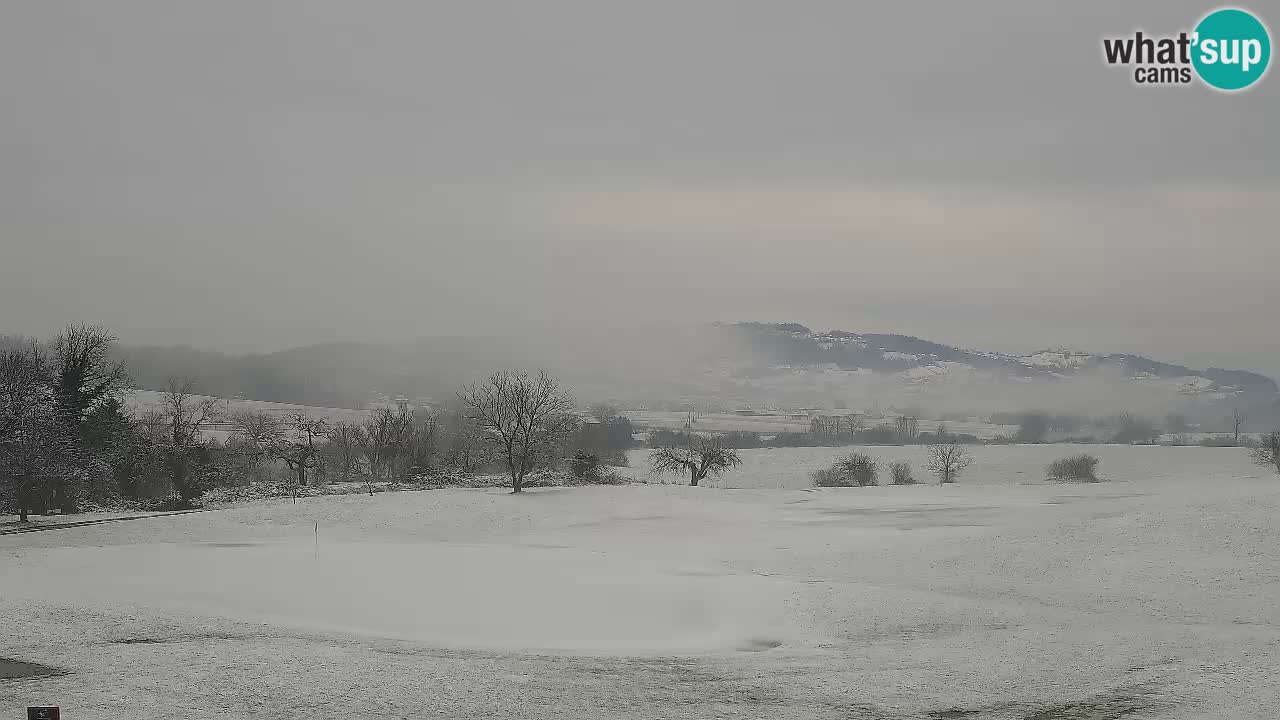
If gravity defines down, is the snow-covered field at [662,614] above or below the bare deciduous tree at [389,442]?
below

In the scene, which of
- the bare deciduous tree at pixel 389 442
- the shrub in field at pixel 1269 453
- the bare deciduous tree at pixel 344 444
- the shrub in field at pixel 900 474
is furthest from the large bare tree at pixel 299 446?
the shrub in field at pixel 1269 453

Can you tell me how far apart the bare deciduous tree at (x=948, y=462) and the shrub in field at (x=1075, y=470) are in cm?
866

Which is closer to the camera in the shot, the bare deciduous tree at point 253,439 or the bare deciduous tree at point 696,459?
the bare deciduous tree at point 696,459

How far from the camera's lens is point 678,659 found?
2294cm

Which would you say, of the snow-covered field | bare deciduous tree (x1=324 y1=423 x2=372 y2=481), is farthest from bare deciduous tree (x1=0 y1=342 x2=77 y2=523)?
bare deciduous tree (x1=324 y1=423 x2=372 y2=481)

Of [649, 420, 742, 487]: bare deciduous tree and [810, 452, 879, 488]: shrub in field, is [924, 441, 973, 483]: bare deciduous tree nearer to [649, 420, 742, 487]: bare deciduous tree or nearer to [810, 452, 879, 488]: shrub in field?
[810, 452, 879, 488]: shrub in field

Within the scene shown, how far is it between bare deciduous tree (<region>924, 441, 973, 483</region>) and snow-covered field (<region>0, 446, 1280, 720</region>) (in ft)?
140

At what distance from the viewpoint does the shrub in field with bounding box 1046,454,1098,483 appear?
3656 inches

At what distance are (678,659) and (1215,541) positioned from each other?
23.9 m

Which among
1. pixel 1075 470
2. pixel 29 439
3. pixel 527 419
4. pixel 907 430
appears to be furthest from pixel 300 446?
pixel 907 430

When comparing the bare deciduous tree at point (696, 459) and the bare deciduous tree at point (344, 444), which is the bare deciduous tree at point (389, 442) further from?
the bare deciduous tree at point (696, 459)

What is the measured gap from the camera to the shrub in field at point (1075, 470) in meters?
92.9

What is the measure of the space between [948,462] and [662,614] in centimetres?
7602

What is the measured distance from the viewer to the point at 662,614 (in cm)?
2873
